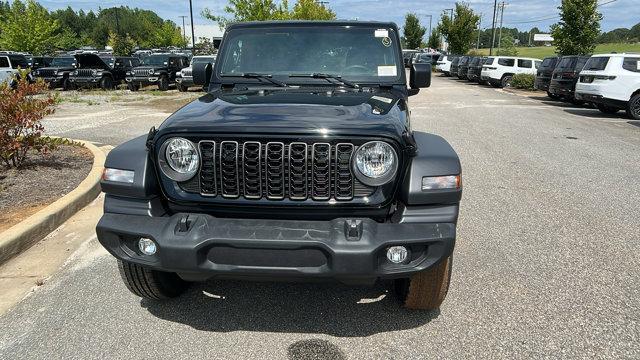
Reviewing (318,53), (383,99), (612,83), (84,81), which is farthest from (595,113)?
(84,81)

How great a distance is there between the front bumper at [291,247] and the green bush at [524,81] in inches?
934

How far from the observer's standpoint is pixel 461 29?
47.8 m

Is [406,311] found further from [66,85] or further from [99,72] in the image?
[66,85]

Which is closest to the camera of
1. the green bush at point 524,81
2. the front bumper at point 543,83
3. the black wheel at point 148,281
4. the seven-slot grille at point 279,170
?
the seven-slot grille at point 279,170

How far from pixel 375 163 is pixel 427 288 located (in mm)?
877

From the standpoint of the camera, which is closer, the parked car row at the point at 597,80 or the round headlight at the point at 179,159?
the round headlight at the point at 179,159

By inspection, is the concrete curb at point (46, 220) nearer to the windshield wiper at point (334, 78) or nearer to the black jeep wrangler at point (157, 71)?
the windshield wiper at point (334, 78)

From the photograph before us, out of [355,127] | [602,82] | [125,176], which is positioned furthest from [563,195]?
[602,82]

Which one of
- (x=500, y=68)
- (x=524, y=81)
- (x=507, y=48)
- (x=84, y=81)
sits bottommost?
(x=84, y=81)

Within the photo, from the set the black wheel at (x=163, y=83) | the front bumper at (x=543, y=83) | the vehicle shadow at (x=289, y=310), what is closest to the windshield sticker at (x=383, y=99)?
the vehicle shadow at (x=289, y=310)

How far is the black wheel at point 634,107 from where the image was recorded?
1311cm

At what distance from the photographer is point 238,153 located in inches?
102

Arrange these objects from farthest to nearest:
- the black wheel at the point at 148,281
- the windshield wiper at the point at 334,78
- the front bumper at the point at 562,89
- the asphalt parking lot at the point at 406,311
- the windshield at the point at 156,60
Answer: the windshield at the point at 156,60, the front bumper at the point at 562,89, the windshield wiper at the point at 334,78, the black wheel at the point at 148,281, the asphalt parking lot at the point at 406,311

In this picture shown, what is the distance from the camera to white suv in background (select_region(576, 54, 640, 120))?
12977mm
